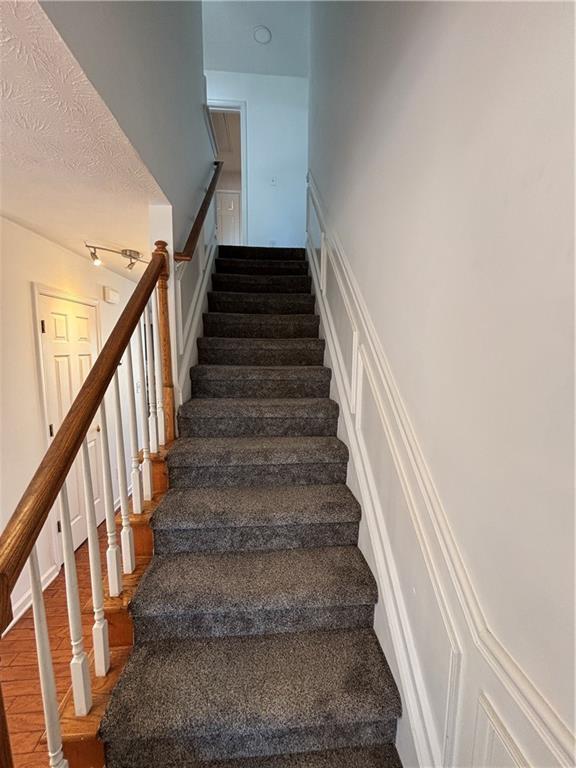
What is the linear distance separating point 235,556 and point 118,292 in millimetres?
3151

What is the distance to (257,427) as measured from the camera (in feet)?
6.28

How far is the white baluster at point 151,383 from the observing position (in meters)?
1.60

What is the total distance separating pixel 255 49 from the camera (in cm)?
387

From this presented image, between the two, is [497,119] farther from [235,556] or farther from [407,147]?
[235,556]

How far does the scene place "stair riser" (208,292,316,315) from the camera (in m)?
2.74

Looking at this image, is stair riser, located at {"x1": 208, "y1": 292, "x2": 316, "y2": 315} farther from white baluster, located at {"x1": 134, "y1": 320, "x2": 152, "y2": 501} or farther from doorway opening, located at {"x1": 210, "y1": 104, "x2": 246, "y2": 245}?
doorway opening, located at {"x1": 210, "y1": 104, "x2": 246, "y2": 245}

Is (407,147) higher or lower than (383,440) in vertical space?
higher

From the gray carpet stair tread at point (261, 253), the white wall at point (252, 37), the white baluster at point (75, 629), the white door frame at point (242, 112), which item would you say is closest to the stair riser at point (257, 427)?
the white baluster at point (75, 629)

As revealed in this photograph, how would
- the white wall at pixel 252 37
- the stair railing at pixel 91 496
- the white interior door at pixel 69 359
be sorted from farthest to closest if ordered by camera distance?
the white wall at pixel 252 37 → the white interior door at pixel 69 359 → the stair railing at pixel 91 496

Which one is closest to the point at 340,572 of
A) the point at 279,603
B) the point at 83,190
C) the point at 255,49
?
the point at 279,603

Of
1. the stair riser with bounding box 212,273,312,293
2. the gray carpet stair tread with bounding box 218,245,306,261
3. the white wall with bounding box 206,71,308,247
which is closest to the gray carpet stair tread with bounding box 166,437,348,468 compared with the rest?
the stair riser with bounding box 212,273,312,293

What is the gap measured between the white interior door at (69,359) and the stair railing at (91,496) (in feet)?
3.46

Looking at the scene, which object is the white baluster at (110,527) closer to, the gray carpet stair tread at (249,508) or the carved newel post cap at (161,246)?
the gray carpet stair tread at (249,508)

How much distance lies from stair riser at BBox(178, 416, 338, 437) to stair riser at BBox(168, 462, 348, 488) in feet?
0.86
